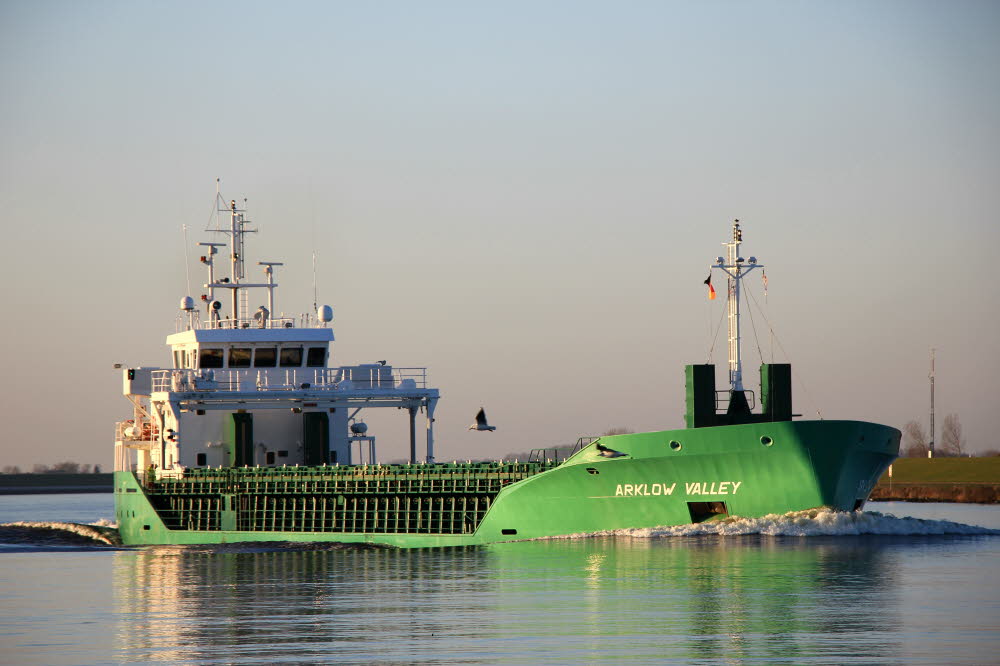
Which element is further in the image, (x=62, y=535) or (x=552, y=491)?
(x=62, y=535)

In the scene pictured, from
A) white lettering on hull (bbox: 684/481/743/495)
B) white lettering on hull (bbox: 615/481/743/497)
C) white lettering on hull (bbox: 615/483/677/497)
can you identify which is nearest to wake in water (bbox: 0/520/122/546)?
white lettering on hull (bbox: 615/483/677/497)

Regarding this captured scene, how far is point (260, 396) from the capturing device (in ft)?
158

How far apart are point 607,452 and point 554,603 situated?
37.4ft

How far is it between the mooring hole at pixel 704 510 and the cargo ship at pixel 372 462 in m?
0.04

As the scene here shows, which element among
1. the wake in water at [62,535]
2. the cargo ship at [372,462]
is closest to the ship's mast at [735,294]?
the cargo ship at [372,462]

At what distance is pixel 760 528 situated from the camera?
1442 inches

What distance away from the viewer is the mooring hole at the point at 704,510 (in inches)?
1484

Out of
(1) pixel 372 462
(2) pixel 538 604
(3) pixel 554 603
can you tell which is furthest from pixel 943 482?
(2) pixel 538 604

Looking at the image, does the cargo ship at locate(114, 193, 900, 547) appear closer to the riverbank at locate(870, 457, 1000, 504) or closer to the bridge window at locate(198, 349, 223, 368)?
the bridge window at locate(198, 349, 223, 368)

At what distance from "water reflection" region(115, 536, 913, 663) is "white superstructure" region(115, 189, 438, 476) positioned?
30.2 feet

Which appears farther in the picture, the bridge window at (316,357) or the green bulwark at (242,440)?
the bridge window at (316,357)

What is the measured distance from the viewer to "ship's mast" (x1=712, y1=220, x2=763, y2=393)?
39406mm

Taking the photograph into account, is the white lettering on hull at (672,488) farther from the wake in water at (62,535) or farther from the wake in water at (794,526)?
the wake in water at (62,535)

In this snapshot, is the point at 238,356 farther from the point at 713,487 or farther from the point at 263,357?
the point at 713,487
